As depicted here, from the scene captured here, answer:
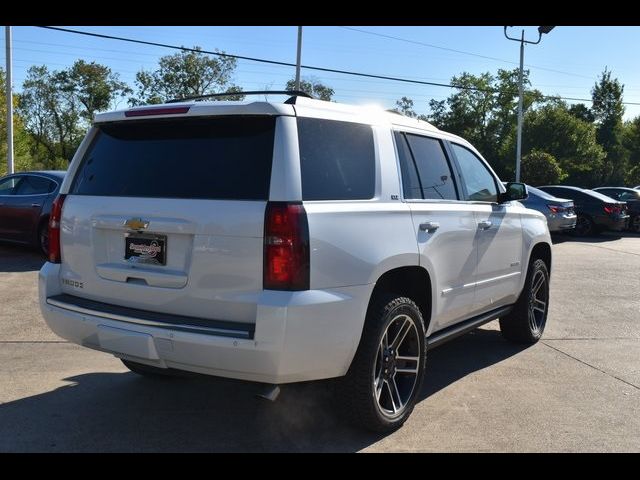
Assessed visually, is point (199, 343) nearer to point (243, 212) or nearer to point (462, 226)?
point (243, 212)

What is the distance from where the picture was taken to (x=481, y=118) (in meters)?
63.4

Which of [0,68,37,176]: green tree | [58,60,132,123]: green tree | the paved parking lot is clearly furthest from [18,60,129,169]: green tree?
the paved parking lot

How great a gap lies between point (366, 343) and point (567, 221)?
46.5 ft

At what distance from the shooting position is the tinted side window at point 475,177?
4.94 metres

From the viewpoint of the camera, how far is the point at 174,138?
11.5 feet

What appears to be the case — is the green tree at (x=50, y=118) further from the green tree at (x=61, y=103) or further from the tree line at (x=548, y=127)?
the tree line at (x=548, y=127)

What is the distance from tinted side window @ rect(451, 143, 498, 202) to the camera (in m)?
4.94

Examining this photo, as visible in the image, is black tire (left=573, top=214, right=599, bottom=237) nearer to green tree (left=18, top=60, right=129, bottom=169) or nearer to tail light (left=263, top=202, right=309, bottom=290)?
tail light (left=263, top=202, right=309, bottom=290)

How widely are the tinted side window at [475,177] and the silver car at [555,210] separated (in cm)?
1127

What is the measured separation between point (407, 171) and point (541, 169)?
40.4 meters

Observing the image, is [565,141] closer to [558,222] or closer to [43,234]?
[558,222]

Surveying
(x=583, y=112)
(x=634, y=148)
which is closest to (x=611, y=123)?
(x=583, y=112)
